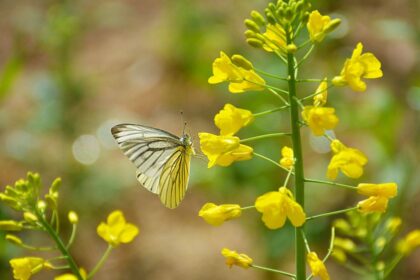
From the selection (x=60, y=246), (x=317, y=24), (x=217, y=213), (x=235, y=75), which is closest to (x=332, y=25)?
(x=317, y=24)

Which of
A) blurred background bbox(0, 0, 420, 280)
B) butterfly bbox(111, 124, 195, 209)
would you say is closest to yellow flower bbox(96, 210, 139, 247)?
butterfly bbox(111, 124, 195, 209)

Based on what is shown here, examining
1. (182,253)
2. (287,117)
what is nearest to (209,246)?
(182,253)

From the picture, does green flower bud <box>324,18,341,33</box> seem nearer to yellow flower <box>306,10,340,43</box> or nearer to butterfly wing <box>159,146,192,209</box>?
yellow flower <box>306,10,340,43</box>

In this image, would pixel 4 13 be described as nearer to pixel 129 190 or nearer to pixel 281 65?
pixel 129 190

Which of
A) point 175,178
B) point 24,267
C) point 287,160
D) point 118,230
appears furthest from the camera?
point 175,178

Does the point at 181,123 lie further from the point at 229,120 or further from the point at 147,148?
the point at 229,120
